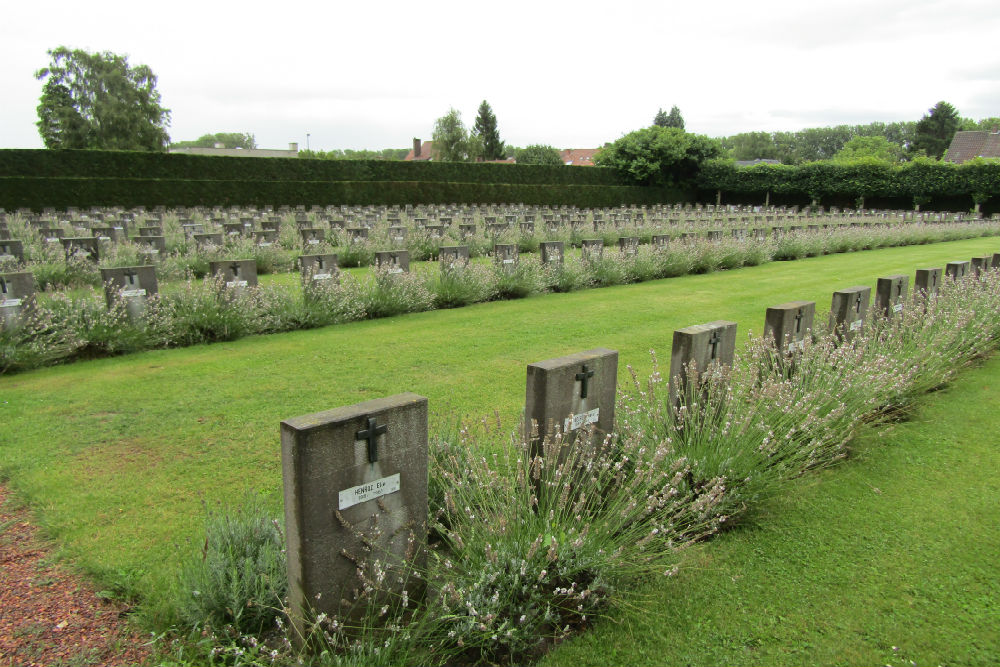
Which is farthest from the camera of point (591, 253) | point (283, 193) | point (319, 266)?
point (283, 193)

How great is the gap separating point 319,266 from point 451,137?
61.1 m

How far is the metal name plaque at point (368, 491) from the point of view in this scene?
219 centimetres

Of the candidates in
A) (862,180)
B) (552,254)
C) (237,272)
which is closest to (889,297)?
(552,254)

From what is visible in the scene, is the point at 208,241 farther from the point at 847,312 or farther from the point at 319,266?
the point at 847,312

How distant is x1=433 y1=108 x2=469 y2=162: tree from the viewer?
216 ft

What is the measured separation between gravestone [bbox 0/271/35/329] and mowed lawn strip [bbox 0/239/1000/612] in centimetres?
70

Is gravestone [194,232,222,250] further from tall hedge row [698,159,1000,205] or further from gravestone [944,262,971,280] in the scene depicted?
tall hedge row [698,159,1000,205]

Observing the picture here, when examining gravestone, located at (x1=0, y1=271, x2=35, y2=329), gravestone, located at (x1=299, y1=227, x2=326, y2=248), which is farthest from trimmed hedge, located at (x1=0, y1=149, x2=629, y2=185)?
gravestone, located at (x1=0, y1=271, x2=35, y2=329)

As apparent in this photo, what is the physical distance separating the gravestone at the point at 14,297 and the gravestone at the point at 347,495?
5517 millimetres

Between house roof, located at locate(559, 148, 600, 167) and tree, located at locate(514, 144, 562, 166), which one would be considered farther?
house roof, located at locate(559, 148, 600, 167)

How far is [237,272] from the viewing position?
7824mm

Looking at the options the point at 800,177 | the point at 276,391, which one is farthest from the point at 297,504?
the point at 800,177

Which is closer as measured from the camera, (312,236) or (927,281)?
(927,281)

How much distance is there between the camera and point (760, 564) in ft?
9.96
